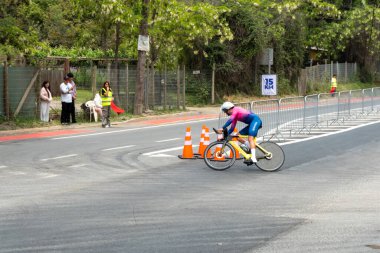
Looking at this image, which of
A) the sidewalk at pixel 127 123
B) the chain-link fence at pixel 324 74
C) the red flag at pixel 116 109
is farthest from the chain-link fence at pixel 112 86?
the chain-link fence at pixel 324 74

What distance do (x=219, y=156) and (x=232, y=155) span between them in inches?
10.1

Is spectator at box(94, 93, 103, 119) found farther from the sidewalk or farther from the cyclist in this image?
the cyclist

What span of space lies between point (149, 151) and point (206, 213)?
298 inches

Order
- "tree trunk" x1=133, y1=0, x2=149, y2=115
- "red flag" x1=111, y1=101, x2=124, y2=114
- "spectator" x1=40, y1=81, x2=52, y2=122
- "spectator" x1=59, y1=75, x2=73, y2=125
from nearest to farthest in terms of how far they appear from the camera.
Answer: "spectator" x1=40, y1=81, x2=52, y2=122 → "spectator" x1=59, y1=75, x2=73, y2=125 → "red flag" x1=111, y1=101, x2=124, y2=114 → "tree trunk" x1=133, y1=0, x2=149, y2=115

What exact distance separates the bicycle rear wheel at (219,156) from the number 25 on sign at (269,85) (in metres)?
20.2

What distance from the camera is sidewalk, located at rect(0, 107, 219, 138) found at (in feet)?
71.3

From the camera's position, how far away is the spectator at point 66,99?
24.2m

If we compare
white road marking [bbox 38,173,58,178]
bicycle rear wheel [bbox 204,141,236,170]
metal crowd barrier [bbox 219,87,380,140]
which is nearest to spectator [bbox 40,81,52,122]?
metal crowd barrier [bbox 219,87,380,140]

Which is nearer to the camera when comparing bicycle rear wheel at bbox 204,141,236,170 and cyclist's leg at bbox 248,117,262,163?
cyclist's leg at bbox 248,117,262,163

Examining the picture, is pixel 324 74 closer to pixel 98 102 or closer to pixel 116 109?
pixel 116 109

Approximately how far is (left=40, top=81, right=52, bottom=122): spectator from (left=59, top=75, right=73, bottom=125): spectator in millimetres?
469

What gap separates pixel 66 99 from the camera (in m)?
24.2

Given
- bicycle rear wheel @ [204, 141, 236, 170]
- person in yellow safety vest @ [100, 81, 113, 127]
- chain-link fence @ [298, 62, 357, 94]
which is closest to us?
bicycle rear wheel @ [204, 141, 236, 170]

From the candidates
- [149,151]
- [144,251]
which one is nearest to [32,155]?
[149,151]
